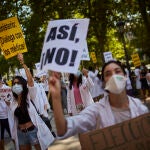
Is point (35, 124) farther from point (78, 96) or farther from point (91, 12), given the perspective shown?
point (91, 12)

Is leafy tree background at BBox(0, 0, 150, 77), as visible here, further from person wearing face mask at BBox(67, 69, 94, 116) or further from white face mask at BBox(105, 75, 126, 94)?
white face mask at BBox(105, 75, 126, 94)

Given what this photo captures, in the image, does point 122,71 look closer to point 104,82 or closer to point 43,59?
point 104,82

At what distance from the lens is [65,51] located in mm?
4070

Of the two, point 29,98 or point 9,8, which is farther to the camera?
point 9,8

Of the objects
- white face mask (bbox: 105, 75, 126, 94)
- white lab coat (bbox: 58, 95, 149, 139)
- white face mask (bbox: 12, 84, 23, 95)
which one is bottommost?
white face mask (bbox: 12, 84, 23, 95)

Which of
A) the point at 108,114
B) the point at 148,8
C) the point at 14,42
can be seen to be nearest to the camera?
the point at 108,114

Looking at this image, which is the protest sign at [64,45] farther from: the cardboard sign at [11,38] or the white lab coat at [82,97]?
the white lab coat at [82,97]

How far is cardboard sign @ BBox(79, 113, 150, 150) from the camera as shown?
3971 mm

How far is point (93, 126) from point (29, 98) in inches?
156

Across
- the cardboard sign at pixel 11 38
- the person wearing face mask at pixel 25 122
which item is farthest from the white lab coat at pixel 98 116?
the cardboard sign at pixel 11 38

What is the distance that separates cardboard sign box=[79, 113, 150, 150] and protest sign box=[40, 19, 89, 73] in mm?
555

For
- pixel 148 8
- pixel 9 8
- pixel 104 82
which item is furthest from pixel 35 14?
pixel 104 82

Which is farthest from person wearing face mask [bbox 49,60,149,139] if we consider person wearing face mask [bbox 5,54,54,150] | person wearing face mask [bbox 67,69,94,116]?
person wearing face mask [bbox 67,69,94,116]

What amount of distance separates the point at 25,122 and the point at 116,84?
407 centimetres
